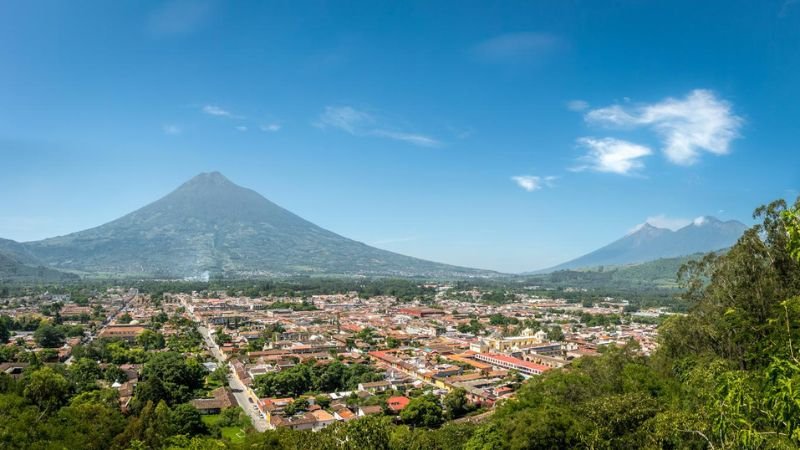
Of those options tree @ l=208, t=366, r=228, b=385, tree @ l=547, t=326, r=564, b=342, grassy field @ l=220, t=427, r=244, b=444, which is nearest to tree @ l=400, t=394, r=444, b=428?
grassy field @ l=220, t=427, r=244, b=444

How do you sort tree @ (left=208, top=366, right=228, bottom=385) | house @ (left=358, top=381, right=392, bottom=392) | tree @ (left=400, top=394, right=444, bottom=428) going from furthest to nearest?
tree @ (left=208, top=366, right=228, bottom=385)
house @ (left=358, top=381, right=392, bottom=392)
tree @ (left=400, top=394, right=444, bottom=428)

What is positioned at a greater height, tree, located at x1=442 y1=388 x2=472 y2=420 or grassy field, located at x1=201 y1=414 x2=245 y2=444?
tree, located at x1=442 y1=388 x2=472 y2=420

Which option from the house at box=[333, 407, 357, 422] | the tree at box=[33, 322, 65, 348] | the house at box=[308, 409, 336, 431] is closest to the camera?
the house at box=[308, 409, 336, 431]

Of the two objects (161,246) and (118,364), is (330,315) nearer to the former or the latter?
(118,364)

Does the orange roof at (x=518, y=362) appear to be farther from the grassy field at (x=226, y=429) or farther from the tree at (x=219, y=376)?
the grassy field at (x=226, y=429)

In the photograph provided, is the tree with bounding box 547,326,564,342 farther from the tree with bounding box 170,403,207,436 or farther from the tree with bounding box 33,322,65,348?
the tree with bounding box 33,322,65,348

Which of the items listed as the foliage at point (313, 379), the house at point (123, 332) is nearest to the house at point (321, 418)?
the foliage at point (313, 379)
